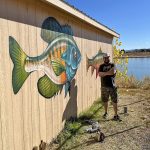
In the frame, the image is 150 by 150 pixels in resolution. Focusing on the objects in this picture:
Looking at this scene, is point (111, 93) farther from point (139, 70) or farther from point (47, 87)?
point (139, 70)

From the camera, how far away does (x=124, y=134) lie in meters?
6.42

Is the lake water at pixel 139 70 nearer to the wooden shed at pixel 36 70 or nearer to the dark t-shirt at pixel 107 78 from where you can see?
the dark t-shirt at pixel 107 78

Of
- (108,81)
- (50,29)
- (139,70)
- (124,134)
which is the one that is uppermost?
(50,29)

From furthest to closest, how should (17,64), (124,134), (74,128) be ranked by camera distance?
(74,128)
(124,134)
(17,64)

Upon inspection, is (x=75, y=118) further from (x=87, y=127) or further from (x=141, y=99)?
(x=141, y=99)

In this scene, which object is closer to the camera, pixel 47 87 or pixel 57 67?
pixel 47 87

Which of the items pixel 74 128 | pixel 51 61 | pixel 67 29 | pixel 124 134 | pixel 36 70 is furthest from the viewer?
pixel 67 29

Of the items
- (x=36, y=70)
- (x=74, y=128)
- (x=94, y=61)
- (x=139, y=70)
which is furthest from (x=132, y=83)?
(x=139, y=70)

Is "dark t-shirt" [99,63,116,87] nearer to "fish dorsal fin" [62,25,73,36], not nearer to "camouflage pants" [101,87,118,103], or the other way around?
"camouflage pants" [101,87,118,103]

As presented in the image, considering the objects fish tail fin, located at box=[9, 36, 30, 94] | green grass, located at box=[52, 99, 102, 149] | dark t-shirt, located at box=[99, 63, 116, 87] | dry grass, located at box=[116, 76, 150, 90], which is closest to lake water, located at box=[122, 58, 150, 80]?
dry grass, located at box=[116, 76, 150, 90]

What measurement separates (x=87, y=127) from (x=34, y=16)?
302 cm

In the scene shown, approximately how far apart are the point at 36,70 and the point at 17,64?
72 centimetres

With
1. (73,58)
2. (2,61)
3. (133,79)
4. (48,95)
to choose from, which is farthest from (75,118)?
(133,79)

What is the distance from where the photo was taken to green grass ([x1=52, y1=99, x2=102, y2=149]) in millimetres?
5800
